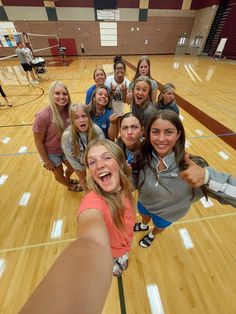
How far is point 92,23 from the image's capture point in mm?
15711

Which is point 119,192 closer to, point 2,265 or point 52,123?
point 52,123

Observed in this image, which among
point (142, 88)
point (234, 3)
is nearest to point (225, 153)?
point (142, 88)

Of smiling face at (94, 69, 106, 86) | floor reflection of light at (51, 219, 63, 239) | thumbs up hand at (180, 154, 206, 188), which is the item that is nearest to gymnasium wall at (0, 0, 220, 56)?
smiling face at (94, 69, 106, 86)

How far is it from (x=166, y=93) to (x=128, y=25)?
60.2ft

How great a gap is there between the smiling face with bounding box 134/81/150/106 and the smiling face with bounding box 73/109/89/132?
84 centimetres

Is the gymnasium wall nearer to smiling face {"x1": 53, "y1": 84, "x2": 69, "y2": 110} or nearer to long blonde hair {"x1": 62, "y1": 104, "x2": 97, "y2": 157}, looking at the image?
smiling face {"x1": 53, "y1": 84, "x2": 69, "y2": 110}

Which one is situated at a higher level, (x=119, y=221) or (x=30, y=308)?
(x=30, y=308)

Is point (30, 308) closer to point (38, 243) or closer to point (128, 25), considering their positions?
point (38, 243)

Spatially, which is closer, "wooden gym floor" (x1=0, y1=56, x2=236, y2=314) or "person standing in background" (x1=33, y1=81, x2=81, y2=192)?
"wooden gym floor" (x1=0, y1=56, x2=236, y2=314)

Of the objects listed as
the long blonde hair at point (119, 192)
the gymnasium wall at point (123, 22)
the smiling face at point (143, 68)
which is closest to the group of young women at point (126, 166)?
the long blonde hair at point (119, 192)

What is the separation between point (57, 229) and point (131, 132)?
5.25ft

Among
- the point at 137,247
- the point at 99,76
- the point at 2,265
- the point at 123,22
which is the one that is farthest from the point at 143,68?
the point at 123,22

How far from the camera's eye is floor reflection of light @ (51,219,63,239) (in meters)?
2.06

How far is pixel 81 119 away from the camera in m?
1.73
